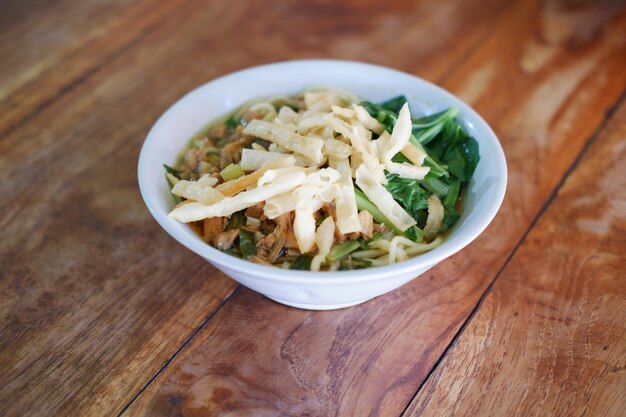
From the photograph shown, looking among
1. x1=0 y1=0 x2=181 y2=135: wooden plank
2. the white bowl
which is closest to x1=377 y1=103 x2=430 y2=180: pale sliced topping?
the white bowl

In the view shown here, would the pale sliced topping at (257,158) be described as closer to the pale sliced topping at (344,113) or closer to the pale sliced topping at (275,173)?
the pale sliced topping at (275,173)

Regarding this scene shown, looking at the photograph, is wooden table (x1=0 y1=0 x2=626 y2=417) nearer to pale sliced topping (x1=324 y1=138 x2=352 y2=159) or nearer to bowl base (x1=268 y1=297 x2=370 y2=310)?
bowl base (x1=268 y1=297 x2=370 y2=310)

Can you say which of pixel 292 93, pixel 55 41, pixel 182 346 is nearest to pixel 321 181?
pixel 182 346

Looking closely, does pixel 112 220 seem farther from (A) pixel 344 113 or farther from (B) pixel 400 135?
(B) pixel 400 135

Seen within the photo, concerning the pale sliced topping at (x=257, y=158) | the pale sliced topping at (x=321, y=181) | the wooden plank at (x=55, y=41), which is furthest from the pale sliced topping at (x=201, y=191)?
the wooden plank at (x=55, y=41)

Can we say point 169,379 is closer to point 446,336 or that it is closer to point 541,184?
point 446,336

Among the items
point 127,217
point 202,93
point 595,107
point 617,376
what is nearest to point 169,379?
point 127,217
